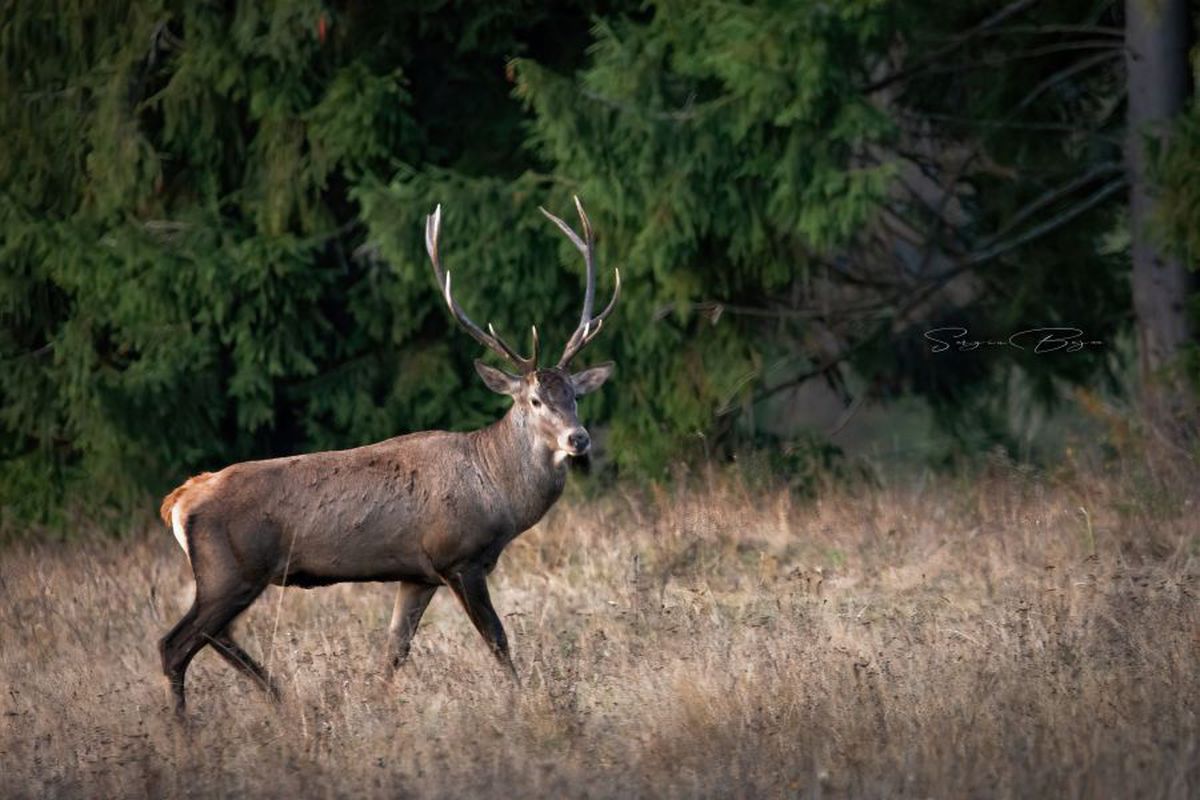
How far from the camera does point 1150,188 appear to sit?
1149 cm

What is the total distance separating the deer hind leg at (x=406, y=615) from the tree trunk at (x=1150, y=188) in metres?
4.64

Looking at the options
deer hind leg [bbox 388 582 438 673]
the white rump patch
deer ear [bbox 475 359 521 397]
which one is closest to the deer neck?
deer ear [bbox 475 359 521 397]

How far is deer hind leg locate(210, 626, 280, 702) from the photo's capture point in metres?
8.25

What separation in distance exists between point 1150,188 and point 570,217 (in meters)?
3.54

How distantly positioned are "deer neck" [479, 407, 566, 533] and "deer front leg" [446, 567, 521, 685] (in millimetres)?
448

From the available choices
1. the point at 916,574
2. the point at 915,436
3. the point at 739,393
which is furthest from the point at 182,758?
the point at 915,436

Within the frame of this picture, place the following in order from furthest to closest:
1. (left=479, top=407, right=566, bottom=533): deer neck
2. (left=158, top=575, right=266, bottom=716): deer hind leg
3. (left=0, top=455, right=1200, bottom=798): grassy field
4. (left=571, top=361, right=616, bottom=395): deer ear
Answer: (left=571, top=361, right=616, bottom=395): deer ear, (left=479, top=407, right=566, bottom=533): deer neck, (left=158, top=575, right=266, bottom=716): deer hind leg, (left=0, top=455, right=1200, bottom=798): grassy field

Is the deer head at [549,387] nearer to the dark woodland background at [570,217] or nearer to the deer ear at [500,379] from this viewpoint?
the deer ear at [500,379]

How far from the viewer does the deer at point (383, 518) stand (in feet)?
28.2

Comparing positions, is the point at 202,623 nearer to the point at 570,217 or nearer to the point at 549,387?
the point at 549,387

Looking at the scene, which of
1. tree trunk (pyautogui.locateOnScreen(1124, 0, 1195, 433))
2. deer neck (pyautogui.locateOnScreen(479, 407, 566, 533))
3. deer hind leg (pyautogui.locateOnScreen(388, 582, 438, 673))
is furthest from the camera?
tree trunk (pyautogui.locateOnScreen(1124, 0, 1195, 433))

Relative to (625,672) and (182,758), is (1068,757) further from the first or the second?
(182,758)
